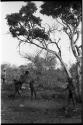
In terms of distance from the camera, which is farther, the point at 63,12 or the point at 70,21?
the point at 70,21

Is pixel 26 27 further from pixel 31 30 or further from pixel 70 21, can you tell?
pixel 70 21

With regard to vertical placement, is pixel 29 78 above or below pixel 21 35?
below

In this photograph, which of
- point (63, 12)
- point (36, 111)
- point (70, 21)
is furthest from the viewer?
point (70, 21)

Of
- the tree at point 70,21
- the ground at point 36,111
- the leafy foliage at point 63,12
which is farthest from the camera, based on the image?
the tree at point 70,21

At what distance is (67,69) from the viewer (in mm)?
10859

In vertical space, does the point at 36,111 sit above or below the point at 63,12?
below

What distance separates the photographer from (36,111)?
8852mm

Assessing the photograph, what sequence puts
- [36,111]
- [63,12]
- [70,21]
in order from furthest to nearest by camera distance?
[70,21] < [63,12] < [36,111]

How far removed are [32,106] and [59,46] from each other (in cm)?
287

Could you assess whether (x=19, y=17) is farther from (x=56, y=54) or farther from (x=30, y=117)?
(x=30, y=117)

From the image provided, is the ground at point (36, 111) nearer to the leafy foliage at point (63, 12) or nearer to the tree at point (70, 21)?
the tree at point (70, 21)

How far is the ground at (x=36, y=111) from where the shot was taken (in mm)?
7616

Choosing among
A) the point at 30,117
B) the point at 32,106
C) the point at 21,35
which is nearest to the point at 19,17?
the point at 21,35

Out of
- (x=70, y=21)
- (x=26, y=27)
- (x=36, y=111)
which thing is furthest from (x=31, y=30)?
(x=36, y=111)
